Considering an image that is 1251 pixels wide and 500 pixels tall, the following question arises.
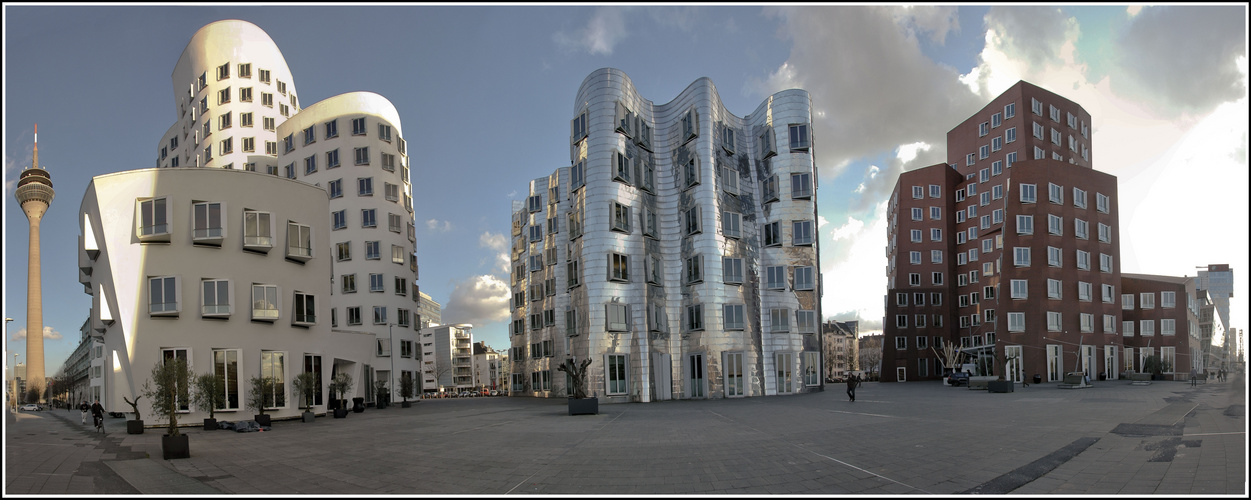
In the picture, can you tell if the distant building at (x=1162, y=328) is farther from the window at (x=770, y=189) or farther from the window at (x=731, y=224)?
the window at (x=731, y=224)

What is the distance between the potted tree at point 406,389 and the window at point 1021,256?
5398 centimetres

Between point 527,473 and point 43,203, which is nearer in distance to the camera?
point 527,473

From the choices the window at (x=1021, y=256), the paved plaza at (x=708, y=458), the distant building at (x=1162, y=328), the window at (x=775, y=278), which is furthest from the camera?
the distant building at (x=1162, y=328)

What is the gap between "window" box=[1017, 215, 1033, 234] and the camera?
205ft

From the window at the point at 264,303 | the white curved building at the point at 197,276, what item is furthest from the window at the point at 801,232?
the window at the point at 264,303

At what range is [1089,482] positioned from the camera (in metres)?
12.7

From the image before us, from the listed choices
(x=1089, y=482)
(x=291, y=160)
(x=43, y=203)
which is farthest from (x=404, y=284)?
(x=1089, y=482)

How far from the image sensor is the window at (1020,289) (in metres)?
62.2

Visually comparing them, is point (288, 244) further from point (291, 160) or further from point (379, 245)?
point (291, 160)

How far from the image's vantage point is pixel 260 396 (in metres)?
32.2

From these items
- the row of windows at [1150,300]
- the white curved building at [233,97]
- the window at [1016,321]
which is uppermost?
the white curved building at [233,97]

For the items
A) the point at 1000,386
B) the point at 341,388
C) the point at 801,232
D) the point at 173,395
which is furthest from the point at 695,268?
the point at 173,395

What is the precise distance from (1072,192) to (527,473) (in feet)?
213

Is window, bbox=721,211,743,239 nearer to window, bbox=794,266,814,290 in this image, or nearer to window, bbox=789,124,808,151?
window, bbox=794,266,814,290
